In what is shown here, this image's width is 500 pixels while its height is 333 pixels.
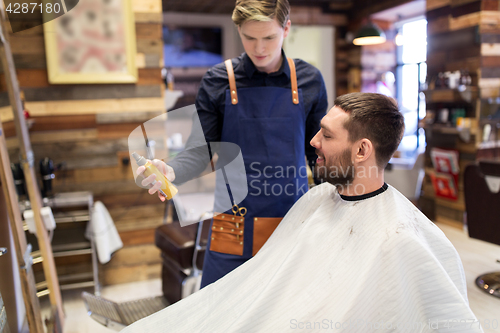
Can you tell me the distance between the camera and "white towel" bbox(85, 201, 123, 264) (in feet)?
9.48

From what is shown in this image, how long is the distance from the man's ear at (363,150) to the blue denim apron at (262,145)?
0.32 meters

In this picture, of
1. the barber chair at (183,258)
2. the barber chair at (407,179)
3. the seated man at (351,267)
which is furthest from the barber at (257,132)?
the barber chair at (407,179)

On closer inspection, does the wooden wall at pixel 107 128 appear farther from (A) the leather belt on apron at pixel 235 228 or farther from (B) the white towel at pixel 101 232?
(A) the leather belt on apron at pixel 235 228

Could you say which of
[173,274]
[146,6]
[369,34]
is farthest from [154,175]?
[369,34]

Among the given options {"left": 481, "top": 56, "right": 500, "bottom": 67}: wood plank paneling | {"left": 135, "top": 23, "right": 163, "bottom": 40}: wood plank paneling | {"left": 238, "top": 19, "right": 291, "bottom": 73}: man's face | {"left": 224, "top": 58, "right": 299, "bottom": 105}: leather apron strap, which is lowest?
{"left": 224, "top": 58, "right": 299, "bottom": 105}: leather apron strap

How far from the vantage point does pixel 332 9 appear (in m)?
6.35

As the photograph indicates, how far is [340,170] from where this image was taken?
4.03ft

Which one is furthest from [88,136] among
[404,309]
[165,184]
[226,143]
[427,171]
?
[427,171]

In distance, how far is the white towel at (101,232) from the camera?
289 centimetres

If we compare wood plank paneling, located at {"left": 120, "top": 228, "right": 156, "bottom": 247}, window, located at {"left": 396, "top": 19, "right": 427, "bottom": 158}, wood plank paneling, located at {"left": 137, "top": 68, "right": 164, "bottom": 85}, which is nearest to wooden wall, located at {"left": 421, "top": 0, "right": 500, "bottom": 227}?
window, located at {"left": 396, "top": 19, "right": 427, "bottom": 158}

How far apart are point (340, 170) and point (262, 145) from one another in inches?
13.3

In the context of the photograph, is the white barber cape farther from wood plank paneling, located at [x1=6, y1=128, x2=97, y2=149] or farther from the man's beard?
wood plank paneling, located at [x1=6, y1=128, x2=97, y2=149]

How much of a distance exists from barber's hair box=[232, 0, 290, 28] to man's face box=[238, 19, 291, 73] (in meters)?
0.02

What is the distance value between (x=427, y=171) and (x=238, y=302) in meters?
4.19
